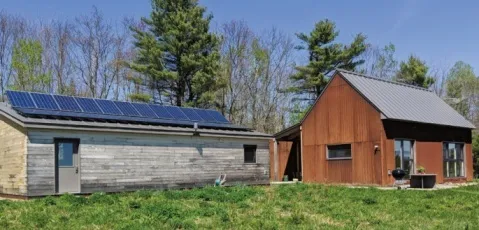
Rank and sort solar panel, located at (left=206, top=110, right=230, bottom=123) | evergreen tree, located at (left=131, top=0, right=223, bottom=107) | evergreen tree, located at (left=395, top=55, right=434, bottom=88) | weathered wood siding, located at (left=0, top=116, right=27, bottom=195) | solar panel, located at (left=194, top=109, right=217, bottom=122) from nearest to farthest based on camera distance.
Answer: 1. weathered wood siding, located at (left=0, top=116, right=27, bottom=195)
2. solar panel, located at (left=194, top=109, right=217, bottom=122)
3. solar panel, located at (left=206, top=110, right=230, bottom=123)
4. evergreen tree, located at (left=131, top=0, right=223, bottom=107)
5. evergreen tree, located at (left=395, top=55, right=434, bottom=88)

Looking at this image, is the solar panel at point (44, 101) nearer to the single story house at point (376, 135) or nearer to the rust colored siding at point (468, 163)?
the single story house at point (376, 135)

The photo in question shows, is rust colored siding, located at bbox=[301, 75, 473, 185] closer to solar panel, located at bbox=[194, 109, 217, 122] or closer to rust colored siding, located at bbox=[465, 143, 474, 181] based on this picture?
rust colored siding, located at bbox=[465, 143, 474, 181]

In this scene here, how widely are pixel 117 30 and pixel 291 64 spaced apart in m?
15.1

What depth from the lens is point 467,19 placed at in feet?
71.5

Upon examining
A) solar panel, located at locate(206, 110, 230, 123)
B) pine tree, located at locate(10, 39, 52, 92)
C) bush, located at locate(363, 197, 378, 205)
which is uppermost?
pine tree, located at locate(10, 39, 52, 92)

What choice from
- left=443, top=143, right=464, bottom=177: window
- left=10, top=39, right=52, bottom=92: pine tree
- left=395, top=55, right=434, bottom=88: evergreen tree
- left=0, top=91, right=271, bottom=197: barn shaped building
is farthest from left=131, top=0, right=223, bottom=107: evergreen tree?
left=395, top=55, right=434, bottom=88: evergreen tree

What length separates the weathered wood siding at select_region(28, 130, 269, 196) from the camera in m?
14.3

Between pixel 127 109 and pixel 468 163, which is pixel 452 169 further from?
pixel 127 109

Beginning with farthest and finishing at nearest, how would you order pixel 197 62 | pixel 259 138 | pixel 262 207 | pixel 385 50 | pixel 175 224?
pixel 385 50
pixel 197 62
pixel 259 138
pixel 262 207
pixel 175 224

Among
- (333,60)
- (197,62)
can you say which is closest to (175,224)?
(197,62)

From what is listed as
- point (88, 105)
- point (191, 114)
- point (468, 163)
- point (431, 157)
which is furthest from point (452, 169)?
point (88, 105)

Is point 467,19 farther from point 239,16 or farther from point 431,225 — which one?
point 239,16

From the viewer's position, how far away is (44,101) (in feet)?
53.3

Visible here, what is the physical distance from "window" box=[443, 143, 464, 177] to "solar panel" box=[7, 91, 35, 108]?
19037 millimetres
